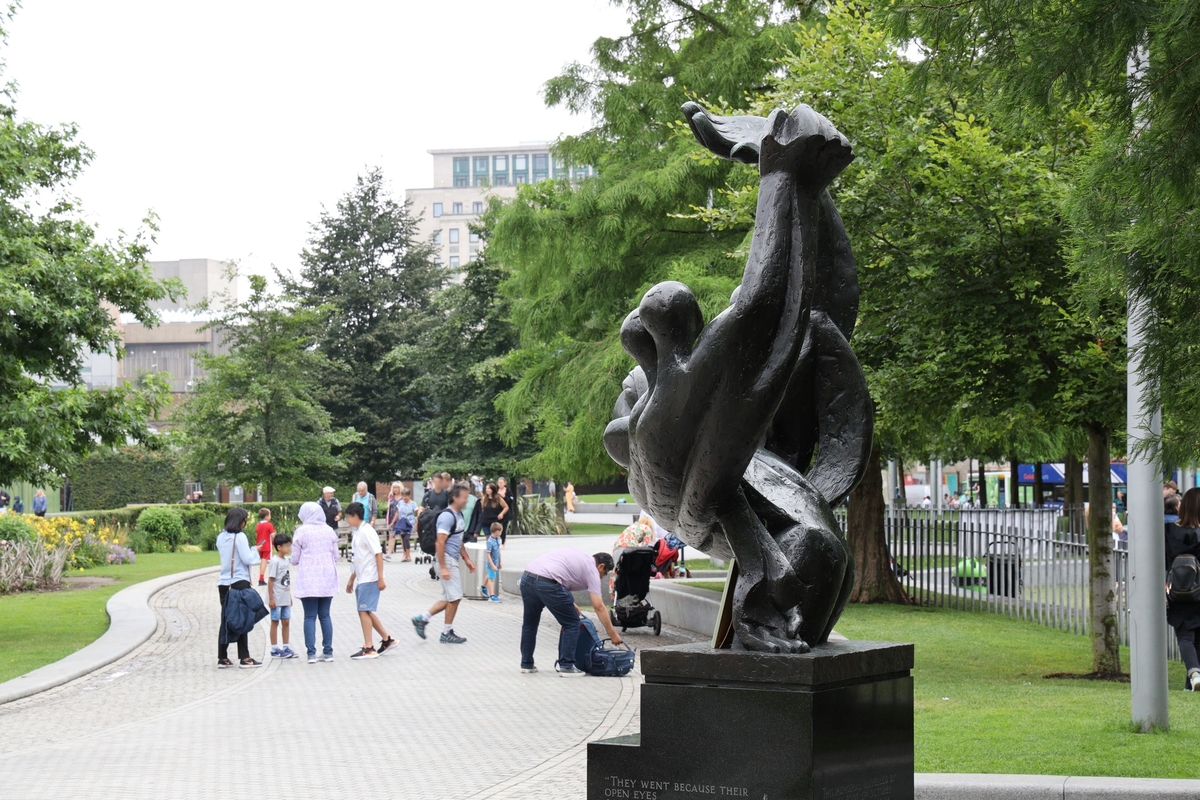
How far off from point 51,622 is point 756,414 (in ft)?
54.0

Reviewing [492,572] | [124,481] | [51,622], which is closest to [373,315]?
[124,481]

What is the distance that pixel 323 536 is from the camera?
14.2 meters

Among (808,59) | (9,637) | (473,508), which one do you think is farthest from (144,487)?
(808,59)

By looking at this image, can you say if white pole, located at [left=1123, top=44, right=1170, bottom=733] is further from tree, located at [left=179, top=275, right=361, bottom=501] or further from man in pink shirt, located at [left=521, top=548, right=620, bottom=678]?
tree, located at [left=179, top=275, right=361, bottom=501]

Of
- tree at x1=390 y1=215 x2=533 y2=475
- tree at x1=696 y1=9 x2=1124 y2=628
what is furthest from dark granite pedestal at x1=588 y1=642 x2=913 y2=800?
tree at x1=390 y1=215 x2=533 y2=475

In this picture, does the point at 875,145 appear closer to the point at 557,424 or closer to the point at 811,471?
the point at 811,471

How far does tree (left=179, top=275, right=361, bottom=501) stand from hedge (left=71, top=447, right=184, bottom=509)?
26.6 feet

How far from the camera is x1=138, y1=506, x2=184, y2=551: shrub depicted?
35062 millimetres

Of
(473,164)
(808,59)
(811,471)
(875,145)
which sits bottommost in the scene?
(811,471)

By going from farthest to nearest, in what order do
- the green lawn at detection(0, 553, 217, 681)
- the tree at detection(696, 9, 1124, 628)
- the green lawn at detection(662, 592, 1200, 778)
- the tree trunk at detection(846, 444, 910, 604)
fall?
the tree trunk at detection(846, 444, 910, 604) < the green lawn at detection(0, 553, 217, 681) < the tree at detection(696, 9, 1124, 628) < the green lawn at detection(662, 592, 1200, 778)

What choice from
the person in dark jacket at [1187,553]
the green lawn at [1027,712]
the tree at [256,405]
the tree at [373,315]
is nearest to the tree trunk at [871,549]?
the green lawn at [1027,712]

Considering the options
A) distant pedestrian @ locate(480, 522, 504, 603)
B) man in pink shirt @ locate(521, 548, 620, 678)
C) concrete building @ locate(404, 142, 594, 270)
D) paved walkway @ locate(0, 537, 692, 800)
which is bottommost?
paved walkway @ locate(0, 537, 692, 800)

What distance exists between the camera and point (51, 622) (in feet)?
60.5

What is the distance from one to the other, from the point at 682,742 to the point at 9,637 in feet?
48.4
